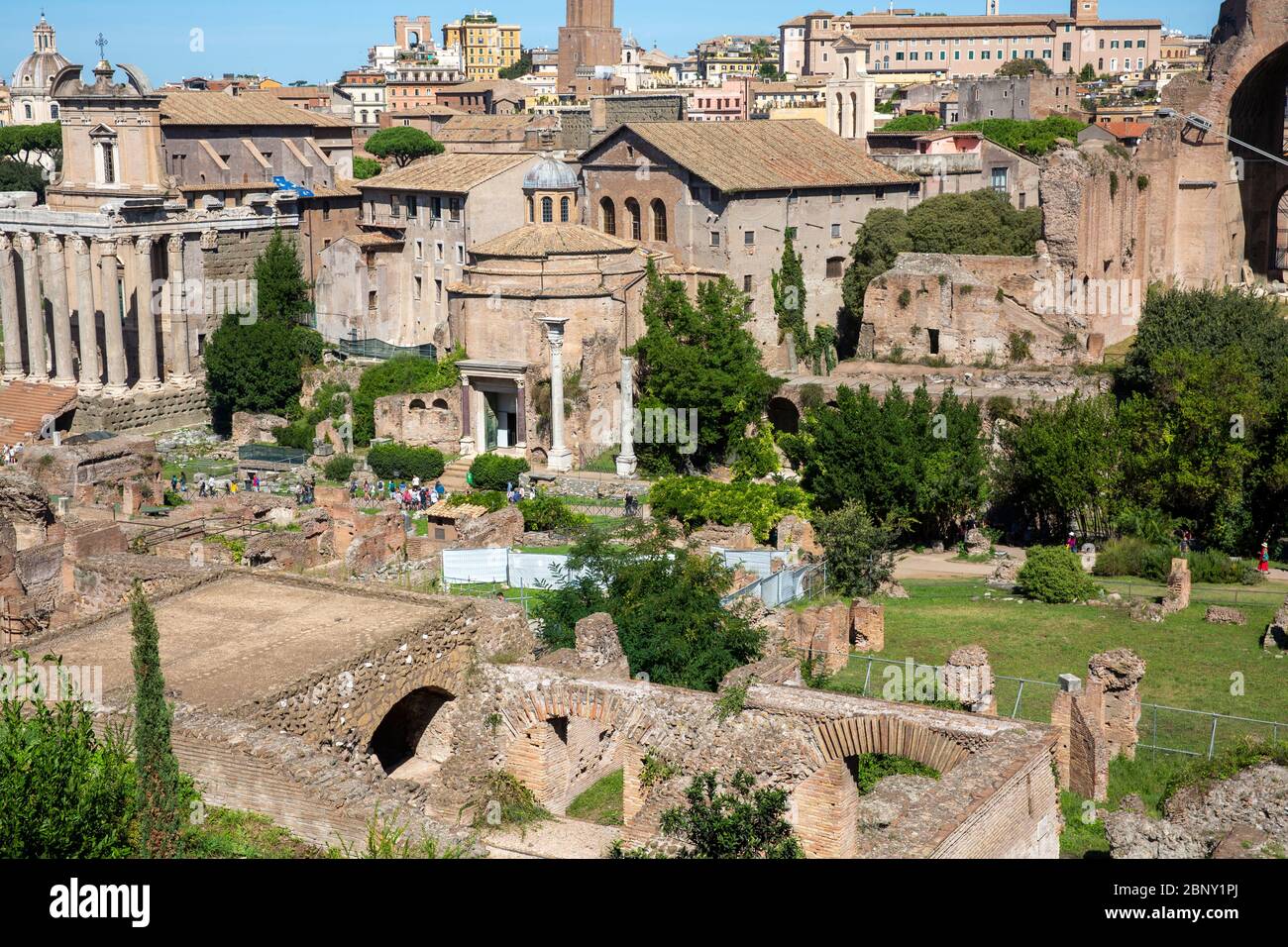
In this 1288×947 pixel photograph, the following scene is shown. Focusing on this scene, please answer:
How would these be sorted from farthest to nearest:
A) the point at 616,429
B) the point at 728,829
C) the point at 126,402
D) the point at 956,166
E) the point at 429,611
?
the point at 956,166
the point at 126,402
the point at 616,429
the point at 429,611
the point at 728,829

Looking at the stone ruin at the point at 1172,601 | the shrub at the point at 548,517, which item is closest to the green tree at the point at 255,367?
the shrub at the point at 548,517

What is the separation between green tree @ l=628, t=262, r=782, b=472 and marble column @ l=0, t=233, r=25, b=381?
70.2 ft

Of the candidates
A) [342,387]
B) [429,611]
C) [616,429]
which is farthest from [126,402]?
[429,611]

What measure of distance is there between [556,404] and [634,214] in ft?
37.9

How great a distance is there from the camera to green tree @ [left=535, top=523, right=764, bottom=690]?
73.7 feet

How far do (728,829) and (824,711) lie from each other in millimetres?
1837

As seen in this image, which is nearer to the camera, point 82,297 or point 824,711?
point 824,711

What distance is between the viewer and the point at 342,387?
47844mm

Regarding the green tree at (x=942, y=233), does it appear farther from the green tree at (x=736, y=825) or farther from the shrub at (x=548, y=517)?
the green tree at (x=736, y=825)

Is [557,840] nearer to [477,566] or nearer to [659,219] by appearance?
[477,566]

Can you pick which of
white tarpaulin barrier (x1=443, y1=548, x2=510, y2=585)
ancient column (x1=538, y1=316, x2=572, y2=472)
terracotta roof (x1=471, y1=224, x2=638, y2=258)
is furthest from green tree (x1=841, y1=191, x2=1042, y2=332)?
white tarpaulin barrier (x1=443, y1=548, x2=510, y2=585)

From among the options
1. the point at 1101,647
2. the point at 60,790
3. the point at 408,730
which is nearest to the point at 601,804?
the point at 408,730

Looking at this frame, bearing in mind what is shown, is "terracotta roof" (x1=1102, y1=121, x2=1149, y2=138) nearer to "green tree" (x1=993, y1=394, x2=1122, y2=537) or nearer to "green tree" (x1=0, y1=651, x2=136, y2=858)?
"green tree" (x1=993, y1=394, x2=1122, y2=537)

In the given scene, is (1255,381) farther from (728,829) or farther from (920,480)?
(728,829)
